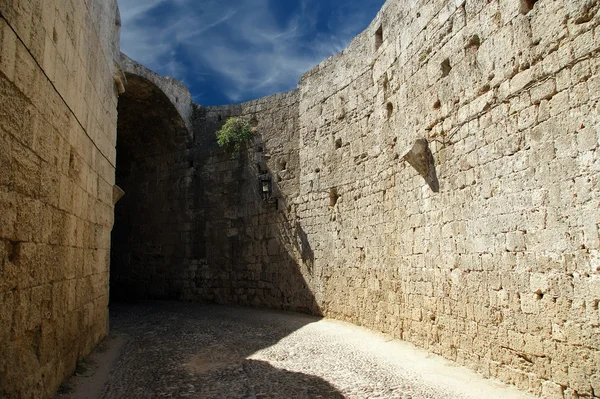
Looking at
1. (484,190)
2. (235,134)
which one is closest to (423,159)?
(484,190)

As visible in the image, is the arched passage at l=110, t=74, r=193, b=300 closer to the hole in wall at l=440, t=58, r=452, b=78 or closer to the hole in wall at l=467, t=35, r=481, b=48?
the hole in wall at l=440, t=58, r=452, b=78

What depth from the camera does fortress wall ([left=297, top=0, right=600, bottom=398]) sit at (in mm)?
4105

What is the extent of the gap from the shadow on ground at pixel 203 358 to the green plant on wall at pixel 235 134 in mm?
4347

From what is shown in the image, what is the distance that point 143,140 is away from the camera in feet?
45.2

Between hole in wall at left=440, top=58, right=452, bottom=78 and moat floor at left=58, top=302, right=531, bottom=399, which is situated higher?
hole in wall at left=440, top=58, right=452, bottom=78

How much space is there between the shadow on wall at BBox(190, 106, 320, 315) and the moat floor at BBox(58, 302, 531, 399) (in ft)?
7.16

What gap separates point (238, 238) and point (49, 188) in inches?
321

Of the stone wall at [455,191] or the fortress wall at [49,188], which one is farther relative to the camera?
the stone wall at [455,191]

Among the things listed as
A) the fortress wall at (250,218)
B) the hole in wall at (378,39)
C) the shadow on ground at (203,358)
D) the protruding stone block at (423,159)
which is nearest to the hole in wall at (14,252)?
the shadow on ground at (203,358)

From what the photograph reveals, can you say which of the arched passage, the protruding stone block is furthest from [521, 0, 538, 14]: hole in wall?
the arched passage

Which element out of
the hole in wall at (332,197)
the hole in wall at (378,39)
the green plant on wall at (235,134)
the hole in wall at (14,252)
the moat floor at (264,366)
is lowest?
the moat floor at (264,366)

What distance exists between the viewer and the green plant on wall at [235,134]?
12258 millimetres

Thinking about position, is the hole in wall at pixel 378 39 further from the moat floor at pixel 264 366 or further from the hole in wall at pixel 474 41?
the moat floor at pixel 264 366

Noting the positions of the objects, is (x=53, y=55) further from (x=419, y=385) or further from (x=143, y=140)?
(x=143, y=140)
